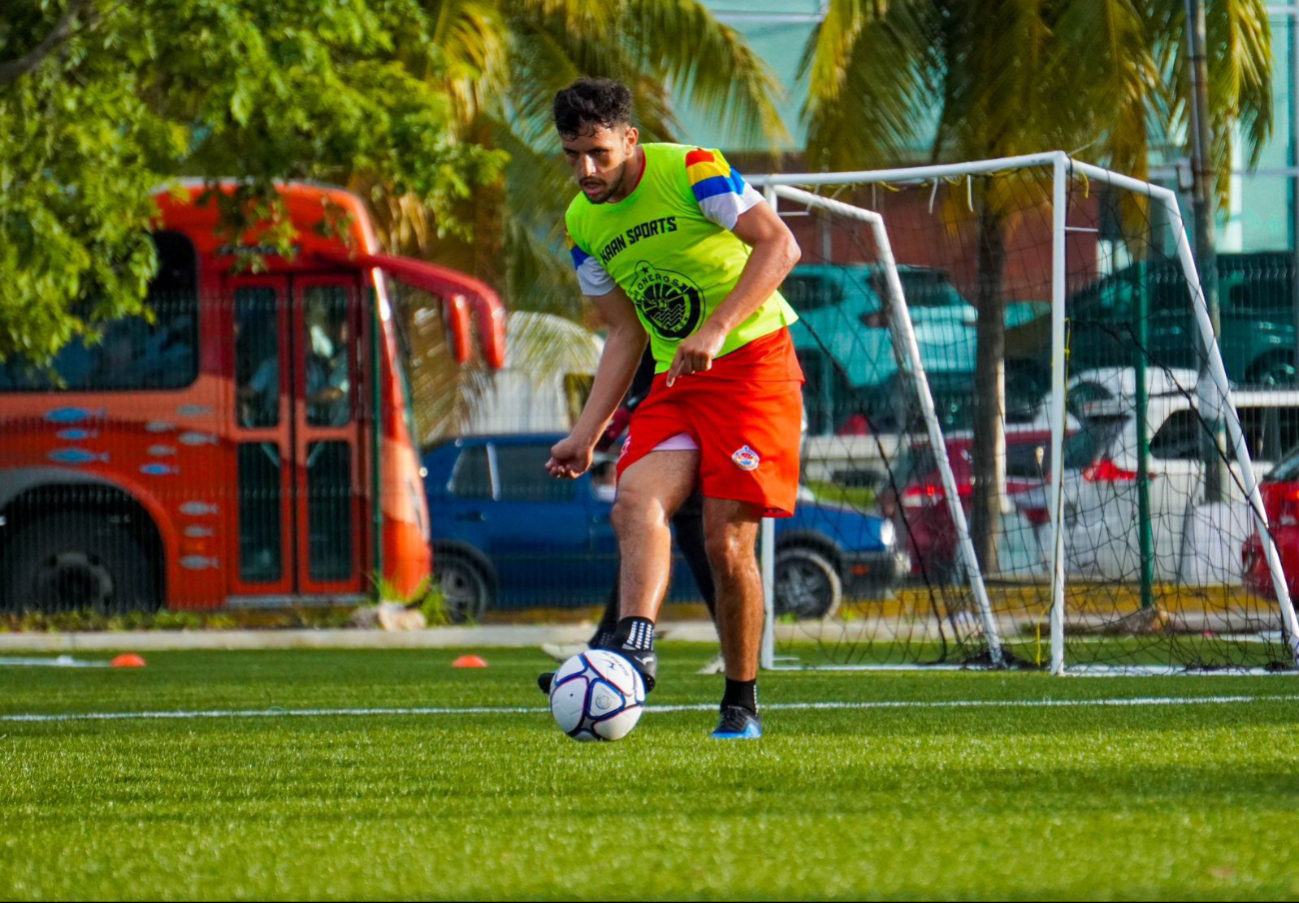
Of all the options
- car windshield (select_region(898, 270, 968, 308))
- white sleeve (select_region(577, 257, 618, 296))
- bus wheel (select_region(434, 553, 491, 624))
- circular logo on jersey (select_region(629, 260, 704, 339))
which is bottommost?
bus wheel (select_region(434, 553, 491, 624))

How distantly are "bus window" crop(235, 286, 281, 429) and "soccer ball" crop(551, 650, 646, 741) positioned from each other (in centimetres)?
1007

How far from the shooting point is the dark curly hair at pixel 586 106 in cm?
519

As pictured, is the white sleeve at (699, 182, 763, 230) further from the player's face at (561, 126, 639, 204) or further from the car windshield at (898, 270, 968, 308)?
the car windshield at (898, 270, 968, 308)

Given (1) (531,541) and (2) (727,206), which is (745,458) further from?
(1) (531,541)

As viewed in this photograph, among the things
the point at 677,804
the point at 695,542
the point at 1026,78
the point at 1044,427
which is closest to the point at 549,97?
the point at 1026,78

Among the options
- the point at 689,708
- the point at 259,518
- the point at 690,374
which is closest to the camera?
the point at 690,374

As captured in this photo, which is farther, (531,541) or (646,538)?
(531,541)

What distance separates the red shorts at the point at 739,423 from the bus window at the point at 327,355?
9502mm

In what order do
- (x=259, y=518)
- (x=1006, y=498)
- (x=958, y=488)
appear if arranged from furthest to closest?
(x=259, y=518) < (x=1006, y=498) < (x=958, y=488)

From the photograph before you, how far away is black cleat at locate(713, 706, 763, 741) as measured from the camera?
18.1ft

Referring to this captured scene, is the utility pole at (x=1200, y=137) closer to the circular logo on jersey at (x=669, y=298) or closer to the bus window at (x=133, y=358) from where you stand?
the bus window at (x=133, y=358)

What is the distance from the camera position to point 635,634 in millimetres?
5156

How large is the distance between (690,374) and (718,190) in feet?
1.73

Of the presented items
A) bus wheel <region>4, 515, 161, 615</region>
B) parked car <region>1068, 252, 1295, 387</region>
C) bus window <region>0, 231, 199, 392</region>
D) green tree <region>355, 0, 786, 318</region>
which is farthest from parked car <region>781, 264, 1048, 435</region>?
bus wheel <region>4, 515, 161, 615</region>
